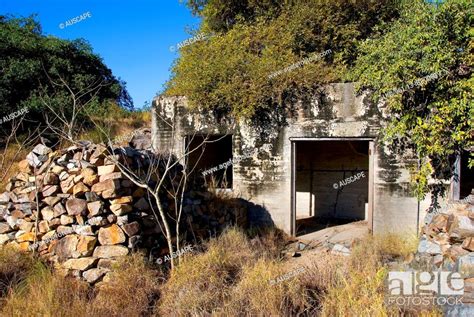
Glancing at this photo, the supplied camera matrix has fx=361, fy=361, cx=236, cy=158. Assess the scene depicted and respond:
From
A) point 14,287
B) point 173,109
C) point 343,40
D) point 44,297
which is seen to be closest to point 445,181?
point 343,40

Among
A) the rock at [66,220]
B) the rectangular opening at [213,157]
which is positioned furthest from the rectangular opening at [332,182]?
the rock at [66,220]

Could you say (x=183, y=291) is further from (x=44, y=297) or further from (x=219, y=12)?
(x=219, y=12)

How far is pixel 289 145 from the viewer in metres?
7.73

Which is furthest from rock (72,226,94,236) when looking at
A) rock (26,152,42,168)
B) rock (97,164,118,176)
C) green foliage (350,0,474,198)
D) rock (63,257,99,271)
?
green foliage (350,0,474,198)

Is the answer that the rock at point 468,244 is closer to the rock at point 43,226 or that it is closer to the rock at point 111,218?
the rock at point 111,218

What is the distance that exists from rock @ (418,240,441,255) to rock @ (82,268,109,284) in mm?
4524

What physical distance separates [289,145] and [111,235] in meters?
4.09

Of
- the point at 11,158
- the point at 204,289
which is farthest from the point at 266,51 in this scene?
the point at 11,158

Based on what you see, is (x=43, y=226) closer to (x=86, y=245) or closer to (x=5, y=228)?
(x=5, y=228)

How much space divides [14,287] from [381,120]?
6622mm

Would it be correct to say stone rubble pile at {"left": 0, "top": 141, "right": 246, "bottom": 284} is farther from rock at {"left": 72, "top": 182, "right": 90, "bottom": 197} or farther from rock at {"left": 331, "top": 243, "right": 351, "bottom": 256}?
rock at {"left": 331, "top": 243, "right": 351, "bottom": 256}

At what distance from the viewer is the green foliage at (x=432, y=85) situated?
20.1ft

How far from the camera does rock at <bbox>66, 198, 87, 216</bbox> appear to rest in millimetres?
5375

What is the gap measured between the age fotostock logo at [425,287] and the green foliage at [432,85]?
229 cm
